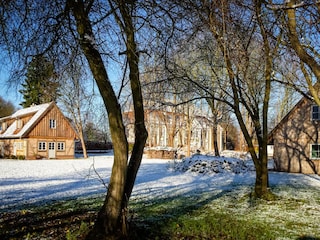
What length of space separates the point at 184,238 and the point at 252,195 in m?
5.95

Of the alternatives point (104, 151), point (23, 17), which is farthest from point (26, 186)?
point (104, 151)

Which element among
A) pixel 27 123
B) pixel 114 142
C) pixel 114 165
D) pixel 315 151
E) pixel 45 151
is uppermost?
pixel 27 123

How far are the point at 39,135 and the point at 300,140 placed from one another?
25.9 metres

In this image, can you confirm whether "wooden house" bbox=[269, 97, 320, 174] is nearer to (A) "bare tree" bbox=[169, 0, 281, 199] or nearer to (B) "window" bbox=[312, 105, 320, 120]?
(B) "window" bbox=[312, 105, 320, 120]

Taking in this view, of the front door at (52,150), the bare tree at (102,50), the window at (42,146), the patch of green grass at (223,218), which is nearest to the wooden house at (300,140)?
the patch of green grass at (223,218)

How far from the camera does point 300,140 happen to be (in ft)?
67.5

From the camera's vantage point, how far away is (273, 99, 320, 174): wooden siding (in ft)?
66.2

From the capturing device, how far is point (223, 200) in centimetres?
1009

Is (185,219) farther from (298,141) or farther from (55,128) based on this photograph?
(55,128)

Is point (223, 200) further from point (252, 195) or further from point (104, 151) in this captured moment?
point (104, 151)

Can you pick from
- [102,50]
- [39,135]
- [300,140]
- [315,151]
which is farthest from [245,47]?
[39,135]

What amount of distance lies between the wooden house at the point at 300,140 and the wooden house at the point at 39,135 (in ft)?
77.1

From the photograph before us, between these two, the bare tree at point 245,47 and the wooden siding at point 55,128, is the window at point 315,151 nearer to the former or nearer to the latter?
the bare tree at point 245,47

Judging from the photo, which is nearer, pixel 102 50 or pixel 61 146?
pixel 102 50
